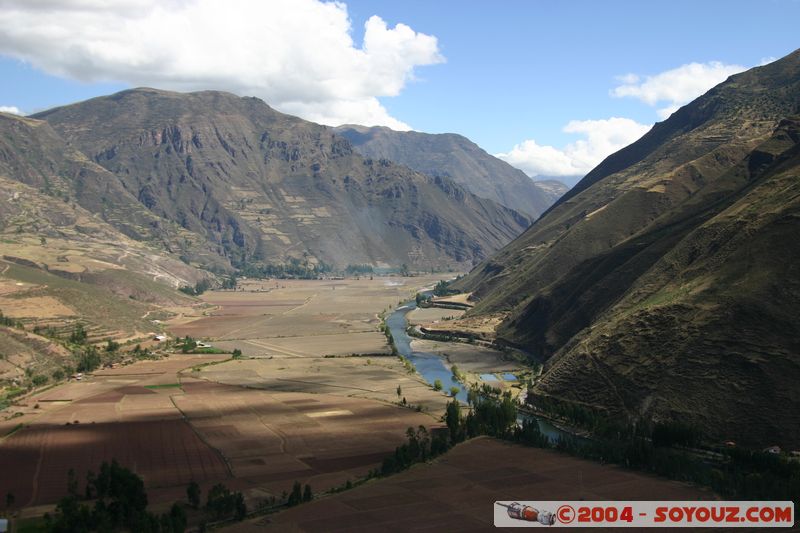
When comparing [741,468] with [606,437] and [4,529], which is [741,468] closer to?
[606,437]

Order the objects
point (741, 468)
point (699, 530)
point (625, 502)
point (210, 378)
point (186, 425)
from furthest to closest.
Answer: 1. point (210, 378)
2. point (186, 425)
3. point (741, 468)
4. point (625, 502)
5. point (699, 530)

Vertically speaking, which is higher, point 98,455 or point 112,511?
point 98,455

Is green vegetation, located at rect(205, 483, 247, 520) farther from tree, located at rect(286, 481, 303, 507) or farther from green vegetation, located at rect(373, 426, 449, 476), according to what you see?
green vegetation, located at rect(373, 426, 449, 476)

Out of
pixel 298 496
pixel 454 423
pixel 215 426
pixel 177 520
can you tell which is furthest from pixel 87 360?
pixel 177 520

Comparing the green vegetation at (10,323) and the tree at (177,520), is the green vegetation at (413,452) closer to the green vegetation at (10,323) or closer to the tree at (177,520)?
the tree at (177,520)

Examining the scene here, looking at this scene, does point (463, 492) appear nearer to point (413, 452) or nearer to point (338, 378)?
point (413, 452)

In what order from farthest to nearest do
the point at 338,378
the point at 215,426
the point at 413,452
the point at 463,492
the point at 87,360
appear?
1. the point at 87,360
2. the point at 338,378
3. the point at 215,426
4. the point at 413,452
5. the point at 463,492

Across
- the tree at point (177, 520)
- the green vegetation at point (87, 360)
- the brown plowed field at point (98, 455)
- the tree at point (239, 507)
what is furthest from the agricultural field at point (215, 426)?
the tree at point (177, 520)

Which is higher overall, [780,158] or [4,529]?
[780,158]

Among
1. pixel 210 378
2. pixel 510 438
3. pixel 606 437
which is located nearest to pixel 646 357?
pixel 606 437
